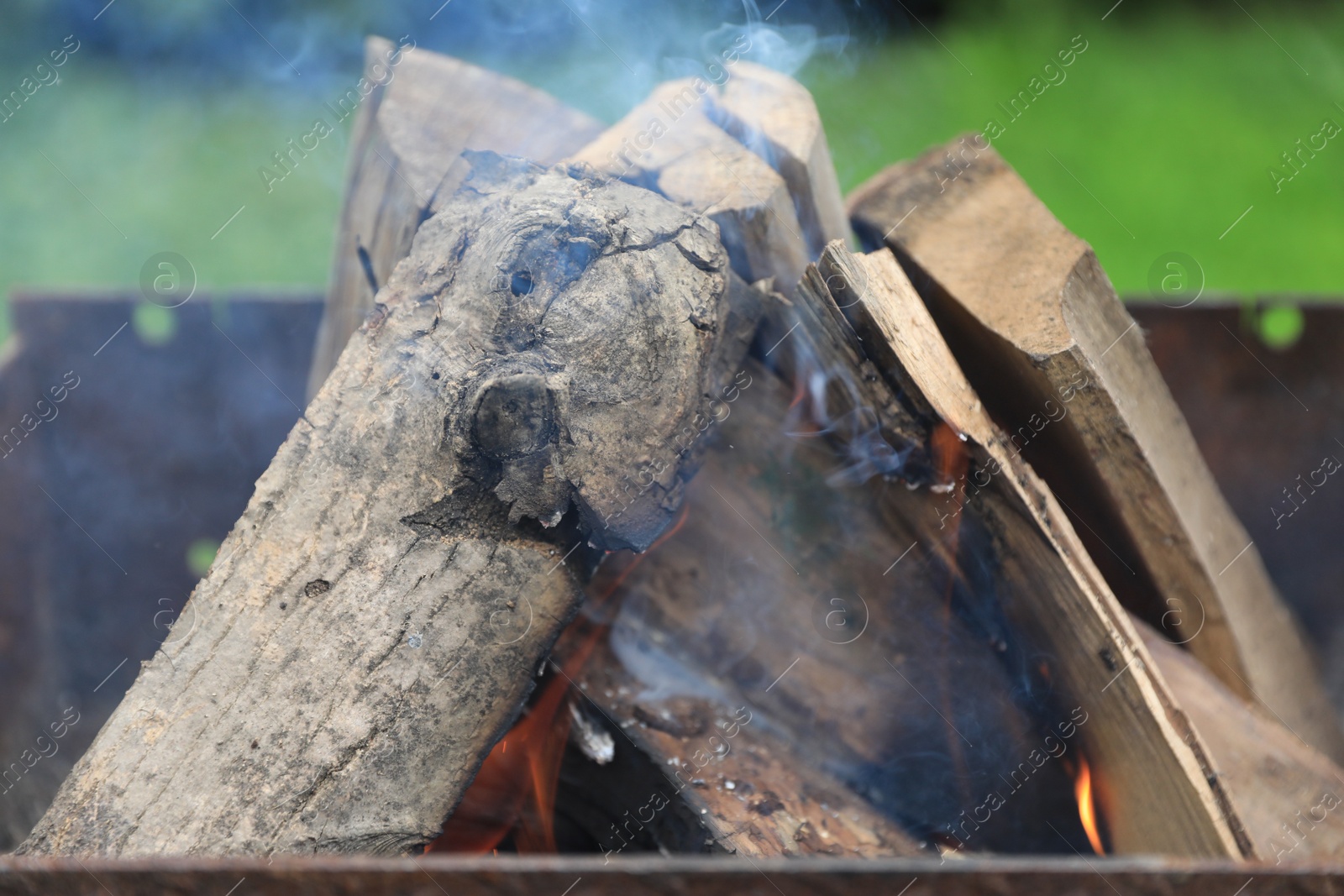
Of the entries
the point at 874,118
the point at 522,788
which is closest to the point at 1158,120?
the point at 874,118

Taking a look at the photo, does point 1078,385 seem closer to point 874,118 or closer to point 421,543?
point 421,543

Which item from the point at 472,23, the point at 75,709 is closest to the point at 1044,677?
the point at 75,709

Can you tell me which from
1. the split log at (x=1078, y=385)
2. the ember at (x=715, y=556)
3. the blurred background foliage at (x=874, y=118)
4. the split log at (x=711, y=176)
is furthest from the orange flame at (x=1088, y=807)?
the blurred background foliage at (x=874, y=118)

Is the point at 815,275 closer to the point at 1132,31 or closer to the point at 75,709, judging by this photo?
the point at 75,709

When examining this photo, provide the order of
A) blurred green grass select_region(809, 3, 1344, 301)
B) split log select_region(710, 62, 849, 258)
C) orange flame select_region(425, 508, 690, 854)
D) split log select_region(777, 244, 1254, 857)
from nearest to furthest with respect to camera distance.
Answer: split log select_region(777, 244, 1254, 857), orange flame select_region(425, 508, 690, 854), split log select_region(710, 62, 849, 258), blurred green grass select_region(809, 3, 1344, 301)

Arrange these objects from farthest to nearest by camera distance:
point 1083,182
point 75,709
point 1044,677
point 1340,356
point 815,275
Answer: point 1083,182, point 75,709, point 1340,356, point 1044,677, point 815,275

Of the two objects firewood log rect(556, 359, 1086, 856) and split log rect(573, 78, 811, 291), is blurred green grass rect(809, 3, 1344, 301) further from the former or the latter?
firewood log rect(556, 359, 1086, 856)

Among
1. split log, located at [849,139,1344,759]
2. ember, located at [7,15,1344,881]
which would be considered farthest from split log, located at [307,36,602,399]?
split log, located at [849,139,1344,759]
